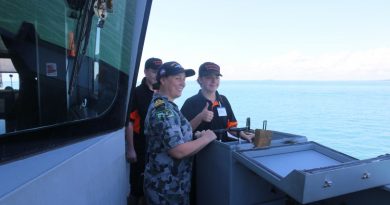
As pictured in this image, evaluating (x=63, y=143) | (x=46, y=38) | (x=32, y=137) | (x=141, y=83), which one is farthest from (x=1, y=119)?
(x=141, y=83)

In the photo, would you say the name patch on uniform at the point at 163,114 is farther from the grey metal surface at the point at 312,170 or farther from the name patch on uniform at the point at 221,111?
the name patch on uniform at the point at 221,111

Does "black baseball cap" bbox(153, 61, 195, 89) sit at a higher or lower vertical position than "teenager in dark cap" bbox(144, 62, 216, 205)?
higher

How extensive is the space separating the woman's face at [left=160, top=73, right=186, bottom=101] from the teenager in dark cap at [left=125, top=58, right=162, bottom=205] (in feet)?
2.95

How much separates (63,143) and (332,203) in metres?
1.67

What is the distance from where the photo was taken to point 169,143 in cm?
168

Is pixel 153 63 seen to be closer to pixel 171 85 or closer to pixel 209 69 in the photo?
pixel 209 69

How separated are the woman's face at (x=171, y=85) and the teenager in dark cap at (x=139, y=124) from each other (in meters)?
0.90

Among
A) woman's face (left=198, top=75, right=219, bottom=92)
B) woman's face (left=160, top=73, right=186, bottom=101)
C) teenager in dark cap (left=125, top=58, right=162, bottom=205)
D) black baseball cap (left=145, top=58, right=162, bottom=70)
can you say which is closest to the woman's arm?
woman's face (left=160, top=73, right=186, bottom=101)

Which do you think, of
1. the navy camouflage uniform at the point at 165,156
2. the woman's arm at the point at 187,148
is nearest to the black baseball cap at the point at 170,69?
the navy camouflage uniform at the point at 165,156

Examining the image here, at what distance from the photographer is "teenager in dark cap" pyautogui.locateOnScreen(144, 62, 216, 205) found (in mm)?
1698

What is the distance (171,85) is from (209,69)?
2.39 feet

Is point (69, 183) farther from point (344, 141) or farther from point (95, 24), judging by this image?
point (344, 141)

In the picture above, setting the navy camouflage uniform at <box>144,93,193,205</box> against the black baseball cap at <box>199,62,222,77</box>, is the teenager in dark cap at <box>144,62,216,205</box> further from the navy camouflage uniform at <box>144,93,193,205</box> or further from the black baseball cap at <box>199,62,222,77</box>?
the black baseball cap at <box>199,62,222,77</box>

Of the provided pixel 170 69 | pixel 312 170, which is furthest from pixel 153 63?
pixel 312 170
